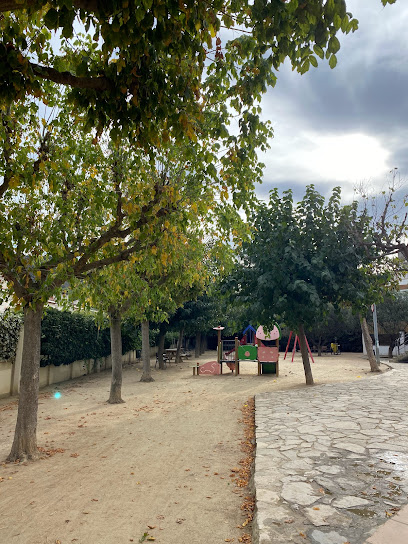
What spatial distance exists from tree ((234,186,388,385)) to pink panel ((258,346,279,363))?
3.78 m

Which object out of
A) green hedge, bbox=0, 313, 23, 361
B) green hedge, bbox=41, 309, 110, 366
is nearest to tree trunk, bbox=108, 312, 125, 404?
green hedge, bbox=0, 313, 23, 361

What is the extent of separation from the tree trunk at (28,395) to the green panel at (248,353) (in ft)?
44.1

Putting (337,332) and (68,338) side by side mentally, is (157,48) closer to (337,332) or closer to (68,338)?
(68,338)

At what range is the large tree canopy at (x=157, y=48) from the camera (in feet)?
10.9

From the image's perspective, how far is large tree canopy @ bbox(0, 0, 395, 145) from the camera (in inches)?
131

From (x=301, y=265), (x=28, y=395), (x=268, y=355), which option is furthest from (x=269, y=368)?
(x=28, y=395)

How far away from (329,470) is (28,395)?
16.6 ft

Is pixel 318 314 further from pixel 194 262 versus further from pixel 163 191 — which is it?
pixel 163 191

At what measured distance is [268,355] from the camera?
19125 millimetres

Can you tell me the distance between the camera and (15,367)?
13.8 metres

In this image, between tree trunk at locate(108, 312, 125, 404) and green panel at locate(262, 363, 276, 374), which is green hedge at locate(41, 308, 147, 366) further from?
green panel at locate(262, 363, 276, 374)

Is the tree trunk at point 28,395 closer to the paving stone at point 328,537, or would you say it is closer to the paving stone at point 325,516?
the paving stone at point 325,516

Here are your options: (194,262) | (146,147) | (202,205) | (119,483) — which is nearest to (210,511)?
(119,483)

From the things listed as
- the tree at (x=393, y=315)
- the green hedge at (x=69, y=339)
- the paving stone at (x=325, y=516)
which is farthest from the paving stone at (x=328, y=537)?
the tree at (x=393, y=315)
